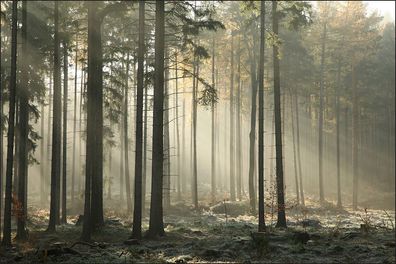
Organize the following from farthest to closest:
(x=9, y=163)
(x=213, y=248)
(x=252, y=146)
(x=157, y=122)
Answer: (x=252, y=146) < (x=157, y=122) < (x=9, y=163) < (x=213, y=248)

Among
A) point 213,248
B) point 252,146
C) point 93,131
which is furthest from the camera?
point 252,146

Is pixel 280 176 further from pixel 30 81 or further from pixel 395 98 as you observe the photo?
pixel 395 98

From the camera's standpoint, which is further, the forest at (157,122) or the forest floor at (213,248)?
the forest at (157,122)

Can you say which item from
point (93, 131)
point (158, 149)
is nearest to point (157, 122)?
point (158, 149)

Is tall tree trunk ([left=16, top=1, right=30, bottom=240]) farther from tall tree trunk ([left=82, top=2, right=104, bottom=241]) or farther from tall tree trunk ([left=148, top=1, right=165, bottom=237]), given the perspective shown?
tall tree trunk ([left=148, top=1, right=165, bottom=237])

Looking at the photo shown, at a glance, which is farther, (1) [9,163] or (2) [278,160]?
(2) [278,160]

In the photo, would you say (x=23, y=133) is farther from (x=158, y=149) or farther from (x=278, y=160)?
(x=278, y=160)

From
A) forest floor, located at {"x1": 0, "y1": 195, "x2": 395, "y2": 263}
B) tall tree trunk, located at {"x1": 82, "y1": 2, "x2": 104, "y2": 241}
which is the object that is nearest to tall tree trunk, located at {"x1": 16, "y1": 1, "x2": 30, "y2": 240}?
forest floor, located at {"x1": 0, "y1": 195, "x2": 395, "y2": 263}

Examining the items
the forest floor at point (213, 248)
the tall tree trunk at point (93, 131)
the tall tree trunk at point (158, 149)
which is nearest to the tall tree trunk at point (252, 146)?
the forest floor at point (213, 248)

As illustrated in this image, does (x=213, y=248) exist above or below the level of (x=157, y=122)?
below

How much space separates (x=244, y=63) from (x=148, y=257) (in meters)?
20.9

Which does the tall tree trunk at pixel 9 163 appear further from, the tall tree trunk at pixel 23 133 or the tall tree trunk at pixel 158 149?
the tall tree trunk at pixel 158 149

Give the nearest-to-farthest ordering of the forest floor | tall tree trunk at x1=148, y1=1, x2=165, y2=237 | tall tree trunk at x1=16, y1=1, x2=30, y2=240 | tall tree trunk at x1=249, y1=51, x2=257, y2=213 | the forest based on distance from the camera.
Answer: the forest floor, the forest, tall tree trunk at x1=148, y1=1, x2=165, y2=237, tall tree trunk at x1=16, y1=1, x2=30, y2=240, tall tree trunk at x1=249, y1=51, x2=257, y2=213

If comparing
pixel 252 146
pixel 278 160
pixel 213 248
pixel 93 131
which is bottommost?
pixel 213 248
